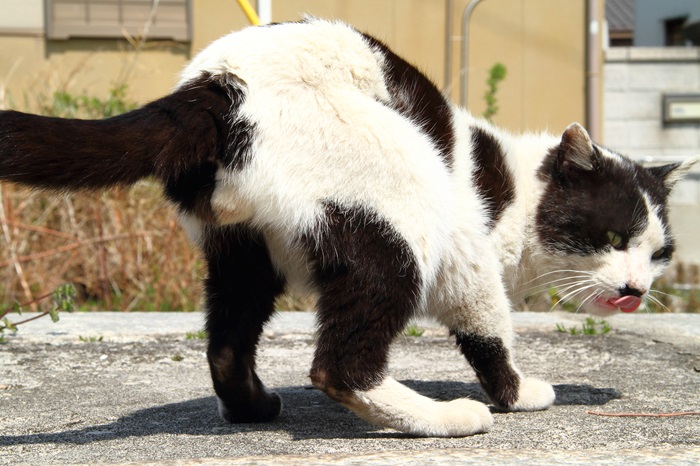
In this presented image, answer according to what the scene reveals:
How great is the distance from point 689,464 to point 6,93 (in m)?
5.81

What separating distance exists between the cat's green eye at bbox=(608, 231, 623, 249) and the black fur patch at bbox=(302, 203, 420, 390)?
0.95m

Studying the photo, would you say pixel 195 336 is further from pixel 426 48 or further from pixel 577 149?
pixel 426 48

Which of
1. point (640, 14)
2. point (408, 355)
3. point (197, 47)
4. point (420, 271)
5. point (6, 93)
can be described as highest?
point (640, 14)

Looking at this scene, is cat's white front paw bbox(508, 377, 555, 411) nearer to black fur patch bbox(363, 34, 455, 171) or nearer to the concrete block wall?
black fur patch bbox(363, 34, 455, 171)

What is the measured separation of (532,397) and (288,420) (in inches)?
34.3

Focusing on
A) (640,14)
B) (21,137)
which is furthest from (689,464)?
(640,14)

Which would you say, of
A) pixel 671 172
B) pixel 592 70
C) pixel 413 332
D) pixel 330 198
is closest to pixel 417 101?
pixel 330 198

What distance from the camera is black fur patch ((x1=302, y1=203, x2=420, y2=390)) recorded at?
2.54 metres

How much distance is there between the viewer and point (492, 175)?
10.2 feet

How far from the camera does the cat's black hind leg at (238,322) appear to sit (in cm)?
293

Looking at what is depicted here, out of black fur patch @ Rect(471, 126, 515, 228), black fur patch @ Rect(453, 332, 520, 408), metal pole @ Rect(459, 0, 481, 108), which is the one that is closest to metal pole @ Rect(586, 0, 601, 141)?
metal pole @ Rect(459, 0, 481, 108)

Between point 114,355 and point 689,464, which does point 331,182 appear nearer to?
point 689,464

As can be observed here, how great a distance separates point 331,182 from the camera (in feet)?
8.32

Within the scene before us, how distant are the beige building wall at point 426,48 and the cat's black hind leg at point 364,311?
5344 mm
